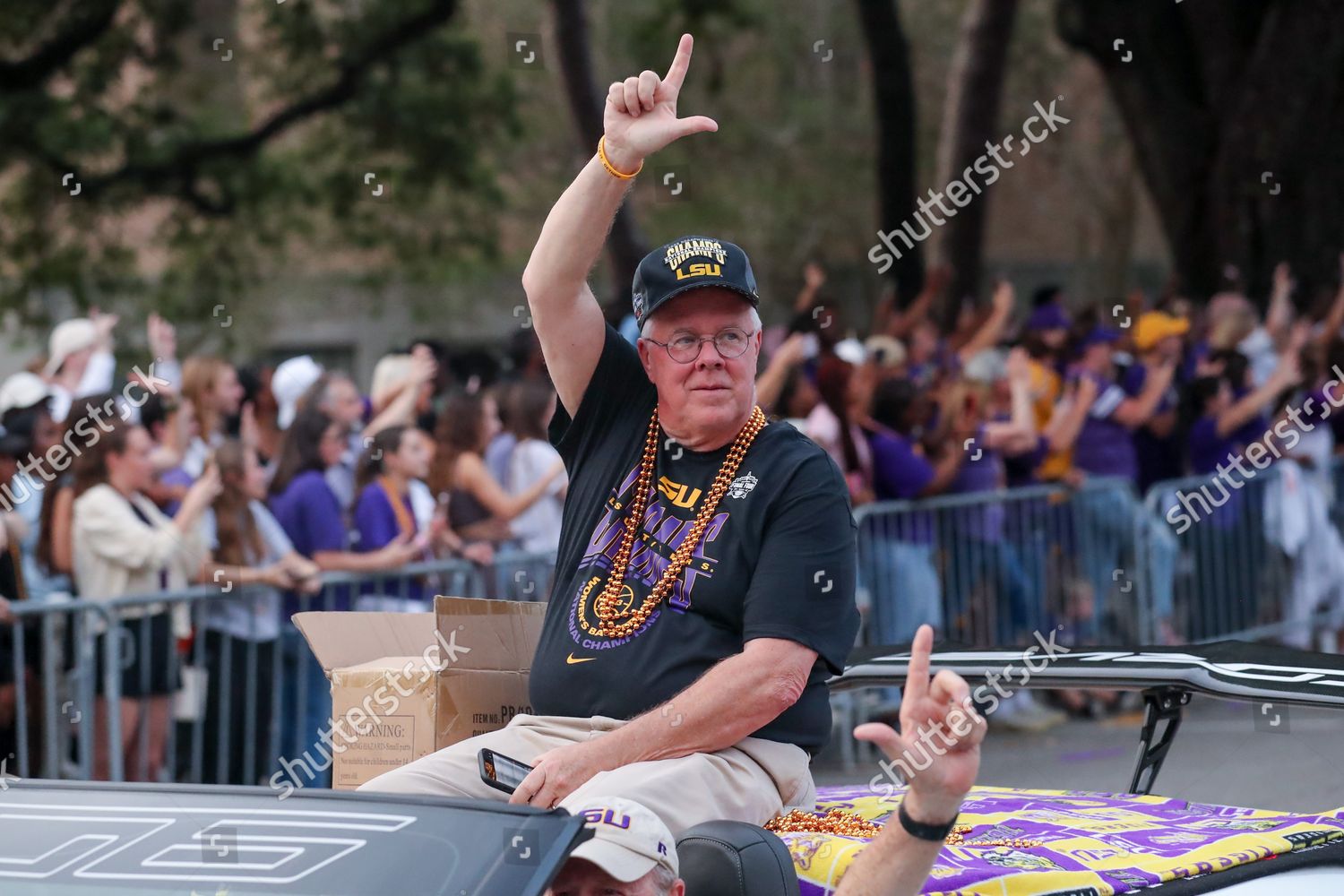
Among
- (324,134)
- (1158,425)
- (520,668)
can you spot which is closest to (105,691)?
(520,668)

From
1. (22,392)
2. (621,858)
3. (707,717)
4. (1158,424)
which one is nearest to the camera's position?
(621,858)

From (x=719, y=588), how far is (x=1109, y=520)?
7.90 m

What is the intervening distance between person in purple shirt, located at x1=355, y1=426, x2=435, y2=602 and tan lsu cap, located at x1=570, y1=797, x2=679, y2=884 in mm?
5404

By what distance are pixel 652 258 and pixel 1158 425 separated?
8.78 m

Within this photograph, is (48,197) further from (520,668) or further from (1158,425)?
(520,668)

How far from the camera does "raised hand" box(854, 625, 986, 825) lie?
9.66ft

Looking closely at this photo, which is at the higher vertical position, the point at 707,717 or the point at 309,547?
the point at 309,547

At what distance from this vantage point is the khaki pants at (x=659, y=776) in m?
3.63

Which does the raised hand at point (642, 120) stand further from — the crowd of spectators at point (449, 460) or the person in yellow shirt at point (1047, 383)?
the person in yellow shirt at point (1047, 383)

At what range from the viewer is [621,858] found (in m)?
2.96

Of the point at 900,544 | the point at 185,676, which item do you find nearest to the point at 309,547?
the point at 185,676

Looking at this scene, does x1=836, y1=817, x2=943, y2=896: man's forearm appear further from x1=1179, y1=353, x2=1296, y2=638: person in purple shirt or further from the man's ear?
x1=1179, y1=353, x2=1296, y2=638: person in purple shirt

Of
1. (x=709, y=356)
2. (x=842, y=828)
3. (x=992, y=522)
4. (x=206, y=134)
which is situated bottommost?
(x=842, y=828)

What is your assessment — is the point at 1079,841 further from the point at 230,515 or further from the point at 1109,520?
the point at 1109,520
